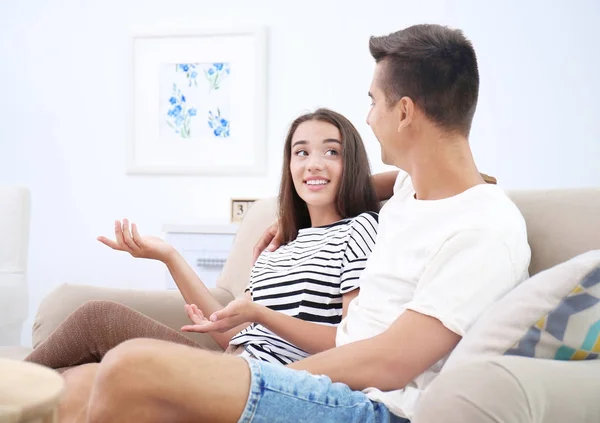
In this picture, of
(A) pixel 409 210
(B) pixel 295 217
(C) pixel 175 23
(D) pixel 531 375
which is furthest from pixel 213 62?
(D) pixel 531 375

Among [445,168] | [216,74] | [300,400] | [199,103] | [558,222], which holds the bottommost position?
[300,400]

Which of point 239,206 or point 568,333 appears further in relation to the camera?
point 239,206

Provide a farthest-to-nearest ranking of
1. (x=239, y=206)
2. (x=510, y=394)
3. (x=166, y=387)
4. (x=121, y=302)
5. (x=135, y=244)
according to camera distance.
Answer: (x=239, y=206) → (x=121, y=302) → (x=135, y=244) → (x=166, y=387) → (x=510, y=394)

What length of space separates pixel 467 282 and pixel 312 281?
618 mm

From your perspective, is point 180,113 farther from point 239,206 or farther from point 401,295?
point 401,295

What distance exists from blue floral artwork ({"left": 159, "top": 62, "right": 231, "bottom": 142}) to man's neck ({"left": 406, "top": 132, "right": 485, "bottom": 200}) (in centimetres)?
241

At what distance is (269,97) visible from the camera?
3.80 meters

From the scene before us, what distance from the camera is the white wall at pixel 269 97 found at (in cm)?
351

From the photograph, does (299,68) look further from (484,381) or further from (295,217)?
(484,381)

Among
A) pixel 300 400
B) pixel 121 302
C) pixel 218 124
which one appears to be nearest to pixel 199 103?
pixel 218 124

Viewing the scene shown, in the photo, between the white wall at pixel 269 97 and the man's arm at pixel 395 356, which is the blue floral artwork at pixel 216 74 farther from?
the man's arm at pixel 395 356

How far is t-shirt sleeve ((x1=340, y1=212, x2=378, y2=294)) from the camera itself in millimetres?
1771

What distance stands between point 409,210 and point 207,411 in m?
0.61

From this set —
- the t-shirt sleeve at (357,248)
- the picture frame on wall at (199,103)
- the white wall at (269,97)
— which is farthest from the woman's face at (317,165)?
the picture frame on wall at (199,103)
